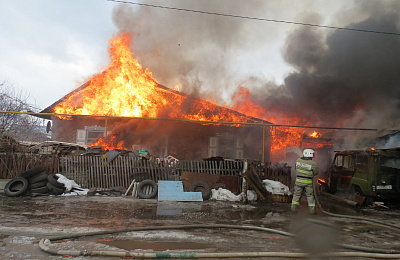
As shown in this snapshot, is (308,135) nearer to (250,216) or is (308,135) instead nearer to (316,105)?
(316,105)

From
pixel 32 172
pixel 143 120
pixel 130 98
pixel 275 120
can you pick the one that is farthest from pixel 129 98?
pixel 275 120

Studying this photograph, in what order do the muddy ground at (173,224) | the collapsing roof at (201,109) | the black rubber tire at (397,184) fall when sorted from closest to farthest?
the muddy ground at (173,224), the black rubber tire at (397,184), the collapsing roof at (201,109)

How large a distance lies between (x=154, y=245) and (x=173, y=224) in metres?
1.40

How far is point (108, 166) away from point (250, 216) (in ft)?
18.4

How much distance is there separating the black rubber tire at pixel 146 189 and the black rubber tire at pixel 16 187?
132 inches

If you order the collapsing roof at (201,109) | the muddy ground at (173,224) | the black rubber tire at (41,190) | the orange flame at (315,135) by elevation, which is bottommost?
the muddy ground at (173,224)

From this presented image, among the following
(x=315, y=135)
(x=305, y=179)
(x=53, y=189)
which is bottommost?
(x=53, y=189)

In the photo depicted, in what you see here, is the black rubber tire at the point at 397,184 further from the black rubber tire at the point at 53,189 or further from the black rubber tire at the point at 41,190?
the black rubber tire at the point at 41,190

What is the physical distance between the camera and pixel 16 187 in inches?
336

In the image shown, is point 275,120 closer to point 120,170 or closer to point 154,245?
point 120,170

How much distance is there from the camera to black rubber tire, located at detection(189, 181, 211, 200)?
8.72 m

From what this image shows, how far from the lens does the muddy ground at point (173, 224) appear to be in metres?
3.51

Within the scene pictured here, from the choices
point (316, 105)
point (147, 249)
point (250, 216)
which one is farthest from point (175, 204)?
point (316, 105)

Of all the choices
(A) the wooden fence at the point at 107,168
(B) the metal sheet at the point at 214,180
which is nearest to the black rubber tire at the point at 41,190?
(A) the wooden fence at the point at 107,168
